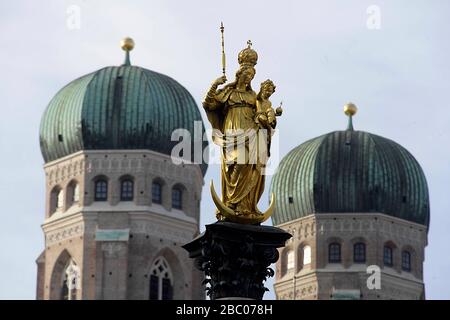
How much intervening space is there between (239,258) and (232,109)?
184 cm

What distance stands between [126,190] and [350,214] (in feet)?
41.6

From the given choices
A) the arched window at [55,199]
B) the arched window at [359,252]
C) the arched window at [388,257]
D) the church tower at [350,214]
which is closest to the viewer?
the arched window at [55,199]

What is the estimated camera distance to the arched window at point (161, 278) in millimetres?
106688

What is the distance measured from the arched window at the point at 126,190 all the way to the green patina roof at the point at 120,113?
176 cm

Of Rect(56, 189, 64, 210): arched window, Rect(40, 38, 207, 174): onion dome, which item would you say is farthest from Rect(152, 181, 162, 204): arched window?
Rect(56, 189, 64, 210): arched window

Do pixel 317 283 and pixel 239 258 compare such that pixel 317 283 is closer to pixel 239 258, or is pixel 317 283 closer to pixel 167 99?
pixel 167 99

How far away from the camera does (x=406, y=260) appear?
11519cm

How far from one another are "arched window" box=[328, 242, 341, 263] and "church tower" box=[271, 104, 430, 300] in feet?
0.17

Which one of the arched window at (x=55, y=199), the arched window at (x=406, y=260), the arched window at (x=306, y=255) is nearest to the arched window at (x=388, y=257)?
the arched window at (x=406, y=260)

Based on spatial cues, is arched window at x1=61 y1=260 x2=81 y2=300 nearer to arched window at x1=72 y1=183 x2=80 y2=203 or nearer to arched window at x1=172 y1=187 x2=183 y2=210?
arched window at x1=72 y1=183 x2=80 y2=203

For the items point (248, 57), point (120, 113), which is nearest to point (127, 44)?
point (120, 113)

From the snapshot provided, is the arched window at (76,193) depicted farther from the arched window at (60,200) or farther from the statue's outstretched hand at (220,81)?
the statue's outstretched hand at (220,81)

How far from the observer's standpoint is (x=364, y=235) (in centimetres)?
11325

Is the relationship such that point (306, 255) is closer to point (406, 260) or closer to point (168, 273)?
point (406, 260)
